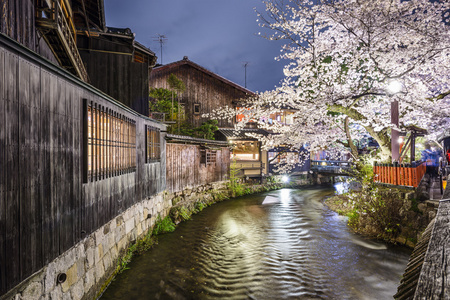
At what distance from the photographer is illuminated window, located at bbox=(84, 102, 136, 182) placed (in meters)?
6.33

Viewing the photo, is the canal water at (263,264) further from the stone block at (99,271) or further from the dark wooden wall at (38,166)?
the dark wooden wall at (38,166)

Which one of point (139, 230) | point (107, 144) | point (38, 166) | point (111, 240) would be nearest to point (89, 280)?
point (111, 240)

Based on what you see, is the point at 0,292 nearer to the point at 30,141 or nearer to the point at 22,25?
the point at 30,141

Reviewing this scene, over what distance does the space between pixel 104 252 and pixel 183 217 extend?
736cm

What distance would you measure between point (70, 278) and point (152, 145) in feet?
23.9

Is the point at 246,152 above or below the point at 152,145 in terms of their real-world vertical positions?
below

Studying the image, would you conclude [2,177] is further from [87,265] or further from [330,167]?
[330,167]

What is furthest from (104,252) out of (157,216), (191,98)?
(191,98)

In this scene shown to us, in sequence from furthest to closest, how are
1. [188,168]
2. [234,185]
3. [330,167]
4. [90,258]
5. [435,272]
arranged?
[330,167]
[234,185]
[188,168]
[90,258]
[435,272]

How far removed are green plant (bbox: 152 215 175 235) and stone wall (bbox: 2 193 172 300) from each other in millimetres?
1248

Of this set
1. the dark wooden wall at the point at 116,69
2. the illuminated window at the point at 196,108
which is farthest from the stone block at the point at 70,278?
the illuminated window at the point at 196,108

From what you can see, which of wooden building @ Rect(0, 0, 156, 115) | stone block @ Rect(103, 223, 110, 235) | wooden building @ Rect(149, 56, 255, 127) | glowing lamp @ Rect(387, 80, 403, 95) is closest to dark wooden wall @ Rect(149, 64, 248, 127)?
wooden building @ Rect(149, 56, 255, 127)

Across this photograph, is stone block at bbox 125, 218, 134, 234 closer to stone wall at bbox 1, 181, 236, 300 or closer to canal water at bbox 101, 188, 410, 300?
stone wall at bbox 1, 181, 236, 300

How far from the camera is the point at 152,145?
11883 mm
